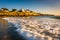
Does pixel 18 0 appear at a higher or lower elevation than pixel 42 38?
higher

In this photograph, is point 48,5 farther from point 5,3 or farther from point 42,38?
point 42,38

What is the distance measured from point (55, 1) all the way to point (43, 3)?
1.72 metres

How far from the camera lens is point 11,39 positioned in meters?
2.28

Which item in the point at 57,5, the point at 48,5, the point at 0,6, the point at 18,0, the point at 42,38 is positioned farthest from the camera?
the point at 0,6

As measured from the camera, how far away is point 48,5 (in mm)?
10742

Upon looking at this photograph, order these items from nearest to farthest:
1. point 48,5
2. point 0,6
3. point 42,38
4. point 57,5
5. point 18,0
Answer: point 42,38
point 57,5
point 48,5
point 18,0
point 0,6

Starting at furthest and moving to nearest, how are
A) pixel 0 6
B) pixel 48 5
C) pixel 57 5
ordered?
pixel 0 6 < pixel 48 5 < pixel 57 5

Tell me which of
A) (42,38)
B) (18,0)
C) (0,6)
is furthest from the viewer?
(0,6)

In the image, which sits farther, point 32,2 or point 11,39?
point 32,2

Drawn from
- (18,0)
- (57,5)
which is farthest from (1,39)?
(18,0)

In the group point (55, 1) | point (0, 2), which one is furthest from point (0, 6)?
point (55, 1)

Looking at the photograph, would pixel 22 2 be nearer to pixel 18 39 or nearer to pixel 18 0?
pixel 18 0

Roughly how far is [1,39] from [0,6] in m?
10.7

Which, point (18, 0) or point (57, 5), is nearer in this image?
point (57, 5)
